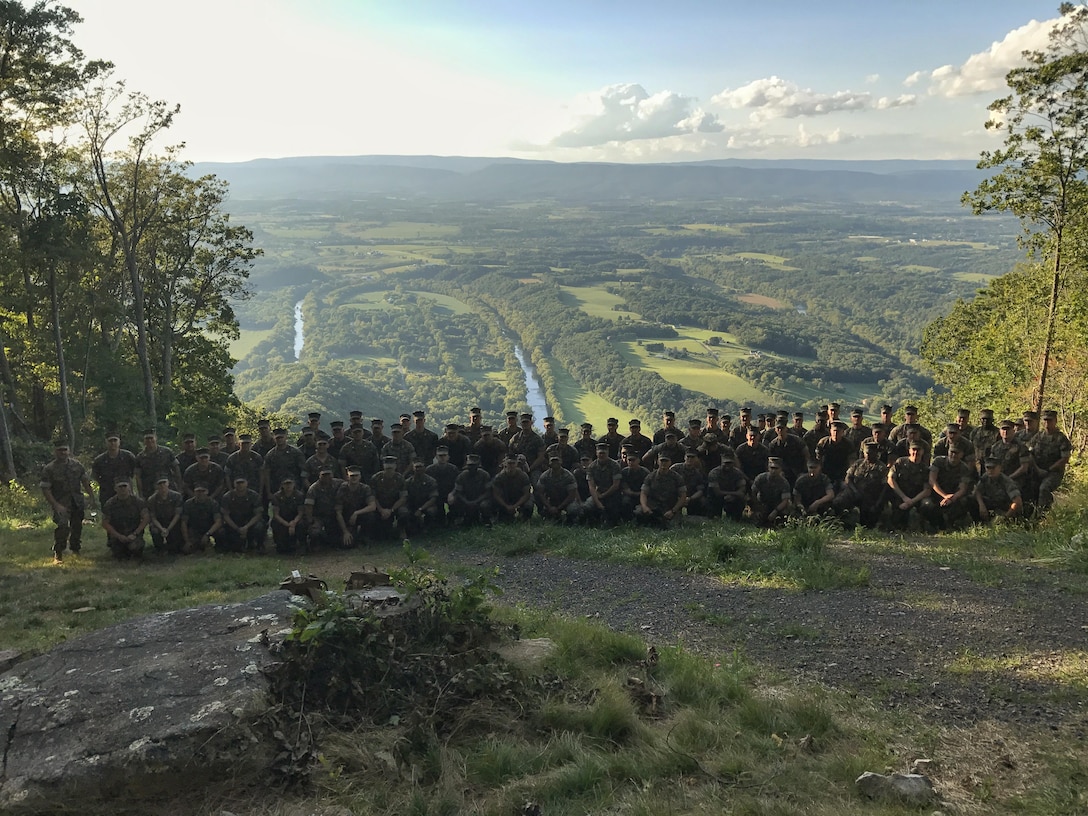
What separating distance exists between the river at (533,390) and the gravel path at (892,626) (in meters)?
43.1

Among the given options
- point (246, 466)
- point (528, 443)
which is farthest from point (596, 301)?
point (246, 466)

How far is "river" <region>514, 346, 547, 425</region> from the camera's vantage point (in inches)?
2332

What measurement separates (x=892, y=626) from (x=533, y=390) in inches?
2400

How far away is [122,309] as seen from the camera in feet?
70.3

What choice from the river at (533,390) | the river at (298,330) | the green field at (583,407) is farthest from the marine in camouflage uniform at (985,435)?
the river at (298,330)

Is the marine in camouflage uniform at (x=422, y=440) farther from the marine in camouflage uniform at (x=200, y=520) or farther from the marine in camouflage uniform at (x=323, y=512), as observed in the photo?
the marine in camouflage uniform at (x=200, y=520)

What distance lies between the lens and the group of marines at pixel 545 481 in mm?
10383

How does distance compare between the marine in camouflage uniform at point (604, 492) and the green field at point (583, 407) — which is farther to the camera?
the green field at point (583, 407)

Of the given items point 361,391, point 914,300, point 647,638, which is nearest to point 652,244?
point 914,300

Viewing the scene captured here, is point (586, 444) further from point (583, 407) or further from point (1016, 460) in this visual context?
point (583, 407)

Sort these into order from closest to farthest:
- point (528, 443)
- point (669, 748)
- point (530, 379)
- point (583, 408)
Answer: point (669, 748) → point (528, 443) → point (583, 408) → point (530, 379)

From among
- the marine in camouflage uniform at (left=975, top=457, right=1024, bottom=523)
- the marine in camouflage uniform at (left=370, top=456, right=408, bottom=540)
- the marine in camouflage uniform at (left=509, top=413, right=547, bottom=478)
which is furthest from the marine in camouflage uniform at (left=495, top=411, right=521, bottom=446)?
the marine in camouflage uniform at (left=975, top=457, right=1024, bottom=523)

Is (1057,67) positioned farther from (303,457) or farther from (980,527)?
(303,457)

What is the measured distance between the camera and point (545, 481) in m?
11.7
